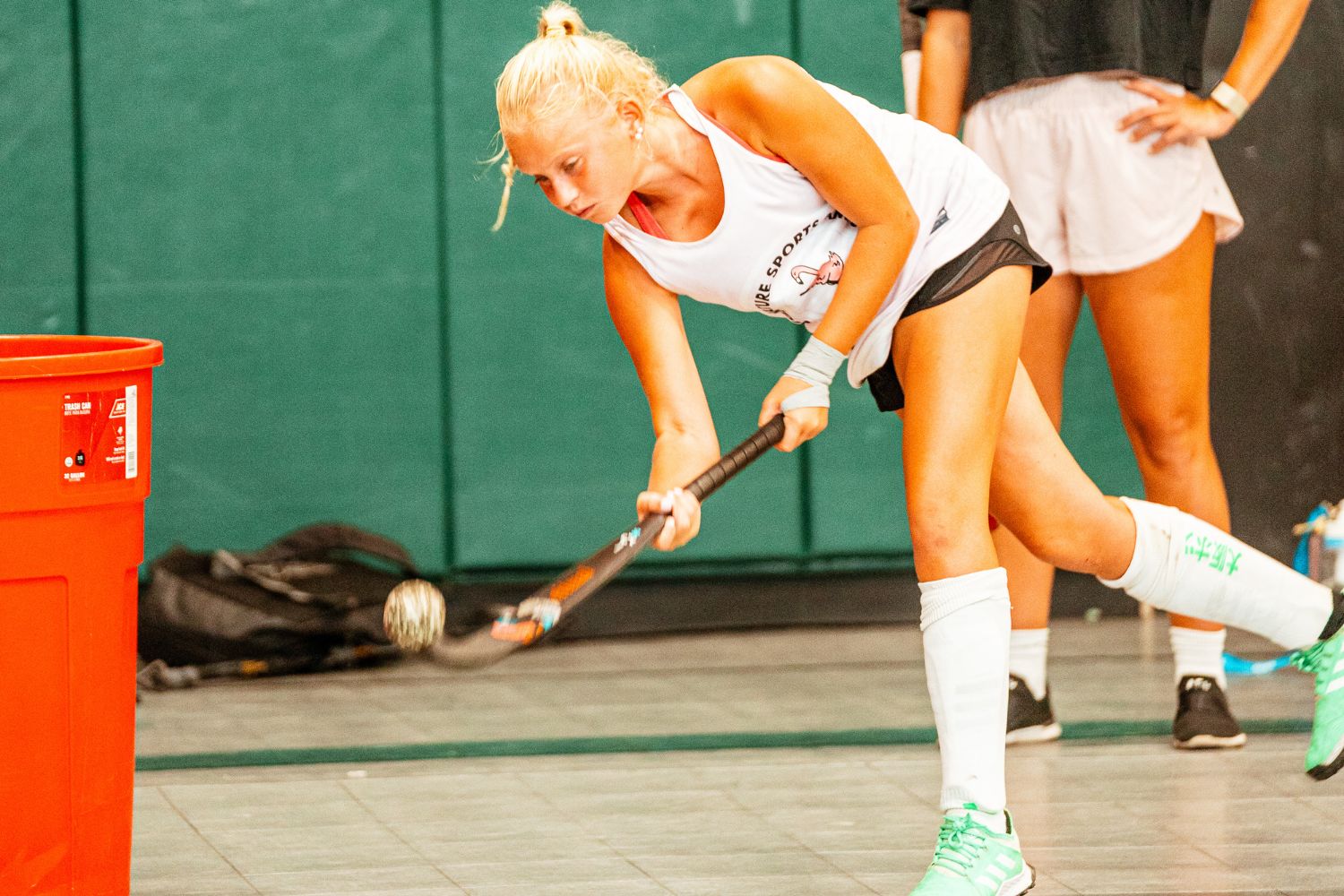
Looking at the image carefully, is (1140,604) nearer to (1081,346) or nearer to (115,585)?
(1081,346)

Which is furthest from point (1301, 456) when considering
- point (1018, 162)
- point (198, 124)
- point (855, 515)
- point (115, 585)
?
point (115, 585)

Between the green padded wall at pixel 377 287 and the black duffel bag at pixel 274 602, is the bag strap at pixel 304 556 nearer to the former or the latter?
the black duffel bag at pixel 274 602

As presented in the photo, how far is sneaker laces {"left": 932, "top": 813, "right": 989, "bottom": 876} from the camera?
2234 millimetres

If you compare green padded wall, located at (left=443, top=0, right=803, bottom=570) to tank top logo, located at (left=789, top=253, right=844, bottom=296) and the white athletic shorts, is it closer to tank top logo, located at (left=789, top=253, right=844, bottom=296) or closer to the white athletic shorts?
the white athletic shorts

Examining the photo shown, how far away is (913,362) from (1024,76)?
100 cm

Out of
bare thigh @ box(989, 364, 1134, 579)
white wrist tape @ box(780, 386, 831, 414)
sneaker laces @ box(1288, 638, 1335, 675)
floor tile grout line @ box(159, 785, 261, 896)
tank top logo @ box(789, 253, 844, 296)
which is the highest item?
tank top logo @ box(789, 253, 844, 296)

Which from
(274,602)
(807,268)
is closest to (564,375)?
(274,602)

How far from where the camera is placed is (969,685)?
90.0 inches

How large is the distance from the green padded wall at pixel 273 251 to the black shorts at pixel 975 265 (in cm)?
209

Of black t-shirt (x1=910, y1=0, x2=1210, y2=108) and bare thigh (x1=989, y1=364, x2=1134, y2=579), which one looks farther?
black t-shirt (x1=910, y1=0, x2=1210, y2=108)

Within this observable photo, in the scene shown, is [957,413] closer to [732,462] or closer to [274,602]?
[732,462]

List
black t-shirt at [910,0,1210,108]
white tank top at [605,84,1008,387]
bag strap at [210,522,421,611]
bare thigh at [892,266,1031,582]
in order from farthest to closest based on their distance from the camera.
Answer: bag strap at [210,522,421,611] → black t-shirt at [910,0,1210,108] → white tank top at [605,84,1008,387] → bare thigh at [892,266,1031,582]

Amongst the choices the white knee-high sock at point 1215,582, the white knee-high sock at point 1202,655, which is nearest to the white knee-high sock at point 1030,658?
the white knee-high sock at point 1202,655

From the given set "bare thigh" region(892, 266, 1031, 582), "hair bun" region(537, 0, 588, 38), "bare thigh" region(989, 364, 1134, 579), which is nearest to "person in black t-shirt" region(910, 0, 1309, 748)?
"bare thigh" region(989, 364, 1134, 579)
